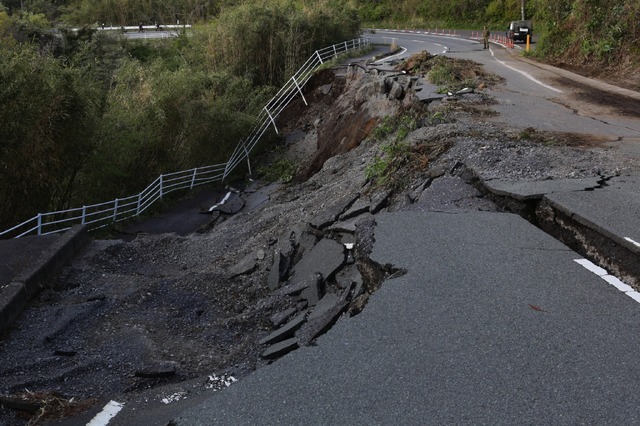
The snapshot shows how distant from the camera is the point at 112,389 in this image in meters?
6.98

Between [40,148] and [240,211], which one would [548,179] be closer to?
[40,148]

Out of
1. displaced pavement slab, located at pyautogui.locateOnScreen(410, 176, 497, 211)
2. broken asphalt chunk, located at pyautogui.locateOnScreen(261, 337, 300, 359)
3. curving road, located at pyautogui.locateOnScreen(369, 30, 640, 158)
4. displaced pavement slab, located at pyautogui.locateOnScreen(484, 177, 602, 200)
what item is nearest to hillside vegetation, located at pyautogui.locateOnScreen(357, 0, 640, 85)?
curving road, located at pyautogui.locateOnScreen(369, 30, 640, 158)

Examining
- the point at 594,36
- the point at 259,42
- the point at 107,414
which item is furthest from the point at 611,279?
the point at 259,42

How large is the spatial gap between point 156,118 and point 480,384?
56.8 feet

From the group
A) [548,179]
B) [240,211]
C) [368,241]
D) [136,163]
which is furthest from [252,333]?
[136,163]

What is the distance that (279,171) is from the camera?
77.6 feet

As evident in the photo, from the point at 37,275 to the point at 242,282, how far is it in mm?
2916

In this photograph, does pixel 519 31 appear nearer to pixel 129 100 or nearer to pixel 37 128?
pixel 129 100

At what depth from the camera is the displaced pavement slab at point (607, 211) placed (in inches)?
286

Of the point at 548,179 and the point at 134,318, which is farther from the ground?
the point at 548,179

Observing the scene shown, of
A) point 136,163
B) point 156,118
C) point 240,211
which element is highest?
point 156,118

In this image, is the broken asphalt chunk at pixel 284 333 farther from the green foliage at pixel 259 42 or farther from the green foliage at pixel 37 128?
the green foliage at pixel 259 42

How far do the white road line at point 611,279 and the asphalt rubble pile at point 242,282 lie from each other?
6.32ft

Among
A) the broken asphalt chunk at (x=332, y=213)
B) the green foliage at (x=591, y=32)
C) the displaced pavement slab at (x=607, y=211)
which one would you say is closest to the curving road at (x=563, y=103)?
the green foliage at (x=591, y=32)
